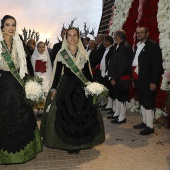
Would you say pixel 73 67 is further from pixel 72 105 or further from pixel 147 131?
pixel 147 131

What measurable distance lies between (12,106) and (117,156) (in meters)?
1.85

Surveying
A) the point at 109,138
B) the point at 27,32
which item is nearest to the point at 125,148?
the point at 109,138

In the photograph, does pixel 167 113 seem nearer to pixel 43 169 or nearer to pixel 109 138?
pixel 109 138

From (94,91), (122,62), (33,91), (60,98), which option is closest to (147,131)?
(122,62)

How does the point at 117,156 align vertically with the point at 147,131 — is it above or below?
below

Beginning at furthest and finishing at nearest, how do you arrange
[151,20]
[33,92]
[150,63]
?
[151,20] < [150,63] < [33,92]

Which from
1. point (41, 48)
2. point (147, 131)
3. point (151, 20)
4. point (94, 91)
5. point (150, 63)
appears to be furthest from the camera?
point (151, 20)

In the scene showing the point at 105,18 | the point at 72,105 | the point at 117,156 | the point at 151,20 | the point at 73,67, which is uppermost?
the point at 105,18

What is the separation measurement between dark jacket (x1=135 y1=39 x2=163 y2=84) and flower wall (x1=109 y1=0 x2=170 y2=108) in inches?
8.0

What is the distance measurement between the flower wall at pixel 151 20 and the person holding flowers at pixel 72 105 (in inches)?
63.7

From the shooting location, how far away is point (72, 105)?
4527 millimetres

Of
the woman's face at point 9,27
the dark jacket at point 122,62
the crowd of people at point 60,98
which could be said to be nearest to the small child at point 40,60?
the dark jacket at point 122,62

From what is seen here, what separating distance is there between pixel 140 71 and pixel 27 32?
1236 centimetres

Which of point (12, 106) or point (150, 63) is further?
point (150, 63)
